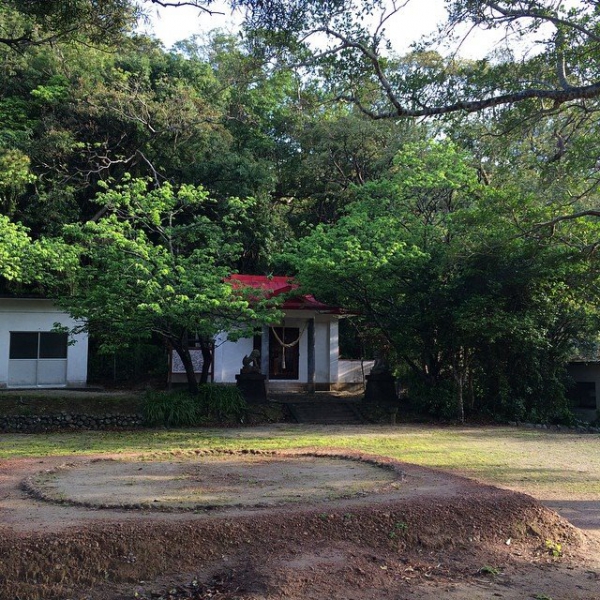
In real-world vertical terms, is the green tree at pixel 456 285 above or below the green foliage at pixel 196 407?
above

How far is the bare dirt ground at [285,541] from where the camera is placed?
541cm

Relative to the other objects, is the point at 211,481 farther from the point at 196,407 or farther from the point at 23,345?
the point at 23,345

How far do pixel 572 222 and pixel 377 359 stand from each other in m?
7.43

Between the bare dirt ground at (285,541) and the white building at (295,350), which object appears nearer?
the bare dirt ground at (285,541)

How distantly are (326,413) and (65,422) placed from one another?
22.6 feet

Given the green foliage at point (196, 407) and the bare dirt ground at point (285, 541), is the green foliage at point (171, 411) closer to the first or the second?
the green foliage at point (196, 407)

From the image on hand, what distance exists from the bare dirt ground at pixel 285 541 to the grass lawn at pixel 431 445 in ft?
7.53

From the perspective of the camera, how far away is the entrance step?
17531 millimetres

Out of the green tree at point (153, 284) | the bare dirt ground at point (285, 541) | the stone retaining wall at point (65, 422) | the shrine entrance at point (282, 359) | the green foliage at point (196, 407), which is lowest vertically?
the bare dirt ground at point (285, 541)

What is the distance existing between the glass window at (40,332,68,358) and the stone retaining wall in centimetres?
673

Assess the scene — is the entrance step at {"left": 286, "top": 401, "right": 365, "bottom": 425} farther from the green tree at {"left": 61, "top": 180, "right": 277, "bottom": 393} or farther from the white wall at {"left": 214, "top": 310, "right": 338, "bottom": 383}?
the white wall at {"left": 214, "top": 310, "right": 338, "bottom": 383}

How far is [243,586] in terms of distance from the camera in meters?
5.33

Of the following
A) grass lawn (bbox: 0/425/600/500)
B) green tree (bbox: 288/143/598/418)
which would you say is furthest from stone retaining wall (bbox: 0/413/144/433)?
green tree (bbox: 288/143/598/418)

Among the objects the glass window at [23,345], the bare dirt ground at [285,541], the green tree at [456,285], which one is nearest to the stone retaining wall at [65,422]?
the green tree at [456,285]
